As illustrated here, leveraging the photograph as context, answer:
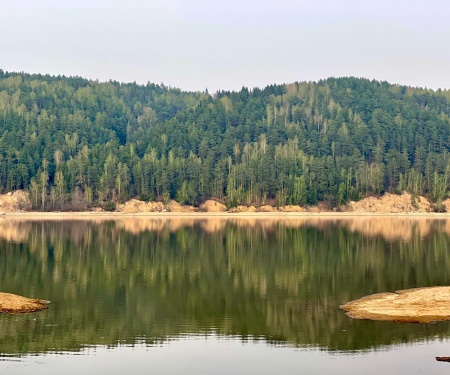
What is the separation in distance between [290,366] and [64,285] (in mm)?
30792

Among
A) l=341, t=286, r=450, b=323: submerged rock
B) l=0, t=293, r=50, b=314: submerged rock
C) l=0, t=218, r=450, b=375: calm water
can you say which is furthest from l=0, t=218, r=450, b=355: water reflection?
l=341, t=286, r=450, b=323: submerged rock

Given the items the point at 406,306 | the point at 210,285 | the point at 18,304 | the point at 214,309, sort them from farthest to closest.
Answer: the point at 210,285 < the point at 214,309 < the point at 18,304 < the point at 406,306

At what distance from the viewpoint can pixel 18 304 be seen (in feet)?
160

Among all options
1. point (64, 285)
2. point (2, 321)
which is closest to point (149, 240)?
point (64, 285)

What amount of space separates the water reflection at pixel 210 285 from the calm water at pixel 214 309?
115 millimetres

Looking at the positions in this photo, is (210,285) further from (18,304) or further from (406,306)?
(406,306)

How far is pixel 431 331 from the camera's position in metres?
41.9

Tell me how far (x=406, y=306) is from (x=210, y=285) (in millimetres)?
19122

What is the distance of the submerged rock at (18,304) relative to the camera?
47.4 metres

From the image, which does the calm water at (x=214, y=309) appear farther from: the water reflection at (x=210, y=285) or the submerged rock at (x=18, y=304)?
the submerged rock at (x=18, y=304)

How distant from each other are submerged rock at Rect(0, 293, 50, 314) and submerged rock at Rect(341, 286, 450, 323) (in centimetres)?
2108

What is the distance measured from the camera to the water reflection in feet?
138

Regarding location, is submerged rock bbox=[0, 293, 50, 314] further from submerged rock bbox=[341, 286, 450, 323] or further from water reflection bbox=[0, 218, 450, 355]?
submerged rock bbox=[341, 286, 450, 323]

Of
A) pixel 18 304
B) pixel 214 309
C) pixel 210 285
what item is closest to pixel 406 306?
pixel 214 309
